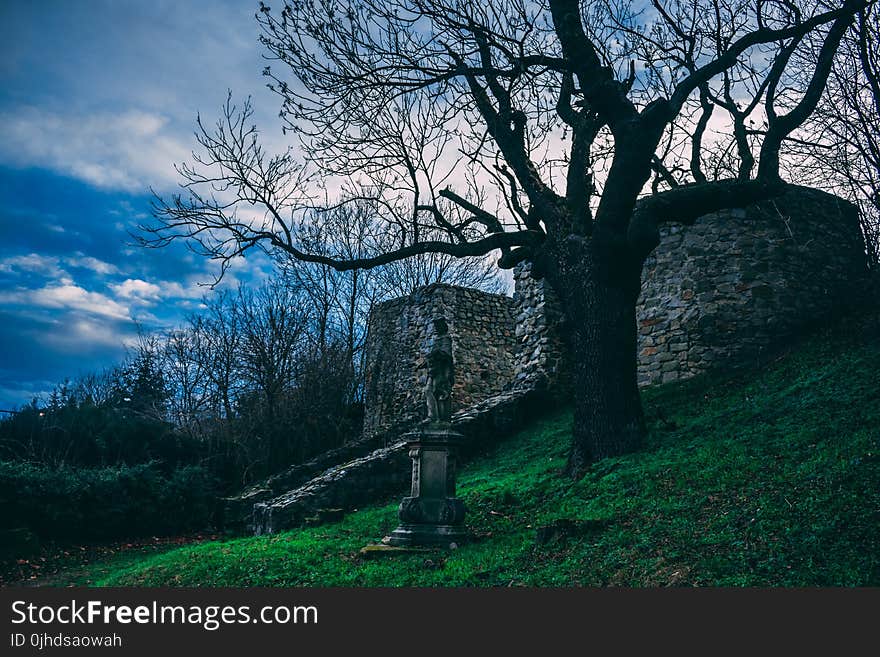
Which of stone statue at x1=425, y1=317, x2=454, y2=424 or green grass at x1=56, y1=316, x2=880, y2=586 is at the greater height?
stone statue at x1=425, y1=317, x2=454, y2=424

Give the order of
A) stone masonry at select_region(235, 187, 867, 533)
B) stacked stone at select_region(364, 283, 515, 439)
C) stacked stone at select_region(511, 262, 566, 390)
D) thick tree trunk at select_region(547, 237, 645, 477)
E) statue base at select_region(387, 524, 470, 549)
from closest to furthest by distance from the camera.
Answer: statue base at select_region(387, 524, 470, 549) < thick tree trunk at select_region(547, 237, 645, 477) < stone masonry at select_region(235, 187, 867, 533) < stacked stone at select_region(511, 262, 566, 390) < stacked stone at select_region(364, 283, 515, 439)

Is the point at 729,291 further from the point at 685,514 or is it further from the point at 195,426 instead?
the point at 195,426

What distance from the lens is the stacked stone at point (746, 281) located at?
12875 millimetres

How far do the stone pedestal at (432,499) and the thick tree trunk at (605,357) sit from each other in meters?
1.84

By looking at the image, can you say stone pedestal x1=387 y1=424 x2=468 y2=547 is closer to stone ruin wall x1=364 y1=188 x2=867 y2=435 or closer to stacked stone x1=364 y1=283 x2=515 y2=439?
stone ruin wall x1=364 y1=188 x2=867 y2=435

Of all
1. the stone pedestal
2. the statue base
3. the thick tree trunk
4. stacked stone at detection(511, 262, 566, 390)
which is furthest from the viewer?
stacked stone at detection(511, 262, 566, 390)

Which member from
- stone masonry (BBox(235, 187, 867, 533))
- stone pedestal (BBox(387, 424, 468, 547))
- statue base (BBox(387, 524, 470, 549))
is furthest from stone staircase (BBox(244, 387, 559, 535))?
statue base (BBox(387, 524, 470, 549))

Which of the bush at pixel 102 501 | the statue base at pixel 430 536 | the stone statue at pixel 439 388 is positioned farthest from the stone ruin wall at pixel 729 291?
the statue base at pixel 430 536

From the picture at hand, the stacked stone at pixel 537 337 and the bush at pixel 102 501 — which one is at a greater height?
the stacked stone at pixel 537 337

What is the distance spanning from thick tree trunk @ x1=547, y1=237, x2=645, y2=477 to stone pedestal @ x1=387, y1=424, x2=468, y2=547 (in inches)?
72.5

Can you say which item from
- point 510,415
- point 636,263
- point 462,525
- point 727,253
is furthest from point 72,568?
point 727,253

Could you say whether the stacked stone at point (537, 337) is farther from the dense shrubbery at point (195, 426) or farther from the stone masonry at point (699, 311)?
the dense shrubbery at point (195, 426)

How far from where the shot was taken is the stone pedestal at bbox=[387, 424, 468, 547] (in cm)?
755

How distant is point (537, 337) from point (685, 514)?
9278 millimetres
